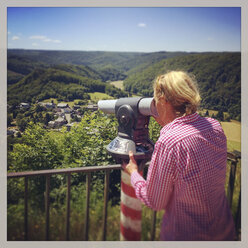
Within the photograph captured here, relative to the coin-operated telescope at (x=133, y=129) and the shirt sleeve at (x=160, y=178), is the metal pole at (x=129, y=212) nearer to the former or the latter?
the coin-operated telescope at (x=133, y=129)

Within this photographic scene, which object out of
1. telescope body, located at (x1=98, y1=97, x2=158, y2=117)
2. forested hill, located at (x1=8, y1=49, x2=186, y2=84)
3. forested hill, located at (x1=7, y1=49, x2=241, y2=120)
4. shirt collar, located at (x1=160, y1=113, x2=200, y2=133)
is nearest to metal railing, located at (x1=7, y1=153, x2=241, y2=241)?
telescope body, located at (x1=98, y1=97, x2=158, y2=117)

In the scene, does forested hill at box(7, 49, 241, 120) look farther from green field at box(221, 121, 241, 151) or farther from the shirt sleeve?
the shirt sleeve

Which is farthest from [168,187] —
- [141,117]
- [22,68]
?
[22,68]

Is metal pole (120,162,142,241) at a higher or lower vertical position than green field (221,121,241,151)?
lower

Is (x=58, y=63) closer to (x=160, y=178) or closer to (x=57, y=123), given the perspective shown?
(x=57, y=123)

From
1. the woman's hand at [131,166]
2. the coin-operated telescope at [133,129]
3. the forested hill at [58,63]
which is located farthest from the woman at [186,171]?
the forested hill at [58,63]

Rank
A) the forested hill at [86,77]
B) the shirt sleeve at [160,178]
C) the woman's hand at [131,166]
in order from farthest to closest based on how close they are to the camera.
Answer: the forested hill at [86,77], the woman's hand at [131,166], the shirt sleeve at [160,178]

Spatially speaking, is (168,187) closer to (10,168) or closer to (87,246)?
(87,246)

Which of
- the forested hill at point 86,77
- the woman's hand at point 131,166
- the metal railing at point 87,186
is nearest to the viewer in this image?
the woman's hand at point 131,166
